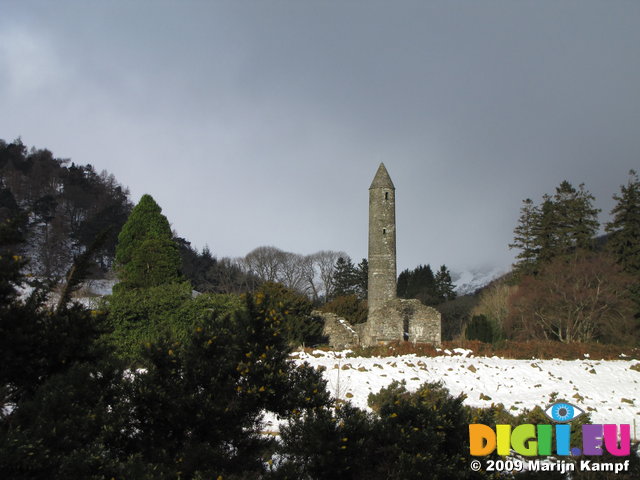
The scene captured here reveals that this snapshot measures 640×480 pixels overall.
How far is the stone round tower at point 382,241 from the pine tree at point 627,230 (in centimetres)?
1405

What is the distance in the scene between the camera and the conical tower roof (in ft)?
116

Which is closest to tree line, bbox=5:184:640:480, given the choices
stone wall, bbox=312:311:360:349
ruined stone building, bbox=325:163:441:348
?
stone wall, bbox=312:311:360:349

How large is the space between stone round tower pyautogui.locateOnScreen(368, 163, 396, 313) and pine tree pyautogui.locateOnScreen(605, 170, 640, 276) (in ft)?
46.1

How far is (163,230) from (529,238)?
90.7ft

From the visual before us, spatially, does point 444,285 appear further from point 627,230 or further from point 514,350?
point 514,350

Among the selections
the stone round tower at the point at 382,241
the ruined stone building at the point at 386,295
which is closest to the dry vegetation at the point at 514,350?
the ruined stone building at the point at 386,295

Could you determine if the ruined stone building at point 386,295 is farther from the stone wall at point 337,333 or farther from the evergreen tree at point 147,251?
the evergreen tree at point 147,251

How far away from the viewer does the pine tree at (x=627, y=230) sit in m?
32.9

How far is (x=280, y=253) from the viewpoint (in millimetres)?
60500

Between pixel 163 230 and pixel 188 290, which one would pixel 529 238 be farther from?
pixel 188 290

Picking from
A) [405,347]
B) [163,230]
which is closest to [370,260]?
[163,230]

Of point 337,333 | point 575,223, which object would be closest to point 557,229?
point 575,223

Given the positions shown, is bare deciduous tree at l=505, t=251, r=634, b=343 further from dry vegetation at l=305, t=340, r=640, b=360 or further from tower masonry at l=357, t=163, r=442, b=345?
dry vegetation at l=305, t=340, r=640, b=360

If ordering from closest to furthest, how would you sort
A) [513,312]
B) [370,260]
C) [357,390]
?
1. [357,390]
2. [513,312]
3. [370,260]
